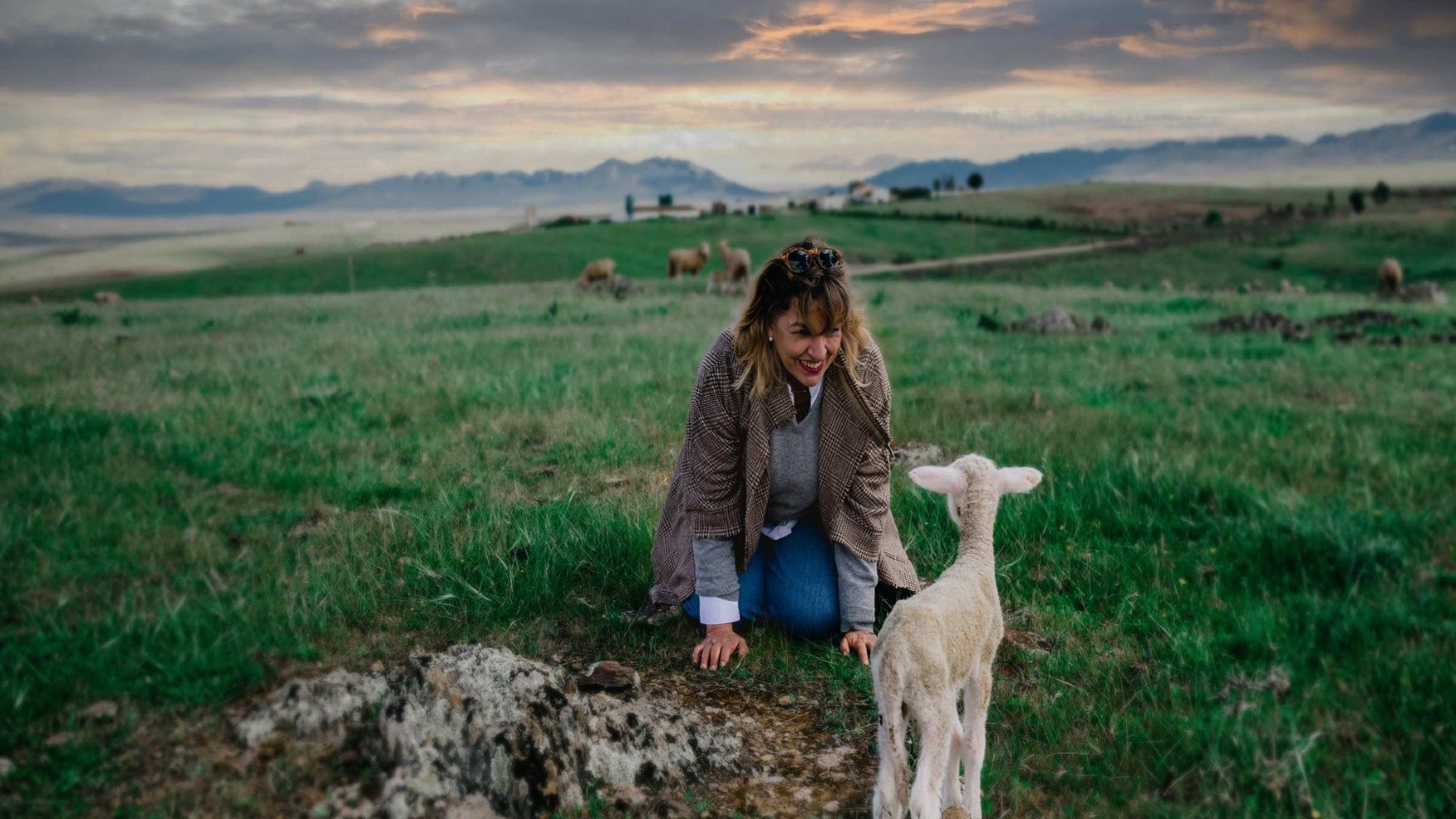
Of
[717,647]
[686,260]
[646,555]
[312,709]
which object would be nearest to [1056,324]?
[646,555]

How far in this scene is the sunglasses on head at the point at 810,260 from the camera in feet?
12.4

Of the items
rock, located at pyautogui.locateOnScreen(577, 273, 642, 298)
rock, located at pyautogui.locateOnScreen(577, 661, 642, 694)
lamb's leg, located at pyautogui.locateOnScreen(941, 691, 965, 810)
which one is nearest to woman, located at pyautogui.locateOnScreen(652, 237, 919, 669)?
rock, located at pyautogui.locateOnScreen(577, 661, 642, 694)

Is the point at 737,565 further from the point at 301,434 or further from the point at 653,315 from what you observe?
the point at 653,315

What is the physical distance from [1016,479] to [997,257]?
160ft

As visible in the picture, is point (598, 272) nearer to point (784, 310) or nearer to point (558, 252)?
point (784, 310)

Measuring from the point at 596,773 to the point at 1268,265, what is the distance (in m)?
45.2

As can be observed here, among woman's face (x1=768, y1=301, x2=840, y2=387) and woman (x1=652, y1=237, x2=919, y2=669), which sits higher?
woman's face (x1=768, y1=301, x2=840, y2=387)

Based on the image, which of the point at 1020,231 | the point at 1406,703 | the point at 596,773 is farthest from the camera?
the point at 1020,231

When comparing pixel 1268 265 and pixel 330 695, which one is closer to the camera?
pixel 330 695

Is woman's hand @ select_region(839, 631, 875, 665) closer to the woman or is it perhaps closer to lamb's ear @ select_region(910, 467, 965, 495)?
the woman

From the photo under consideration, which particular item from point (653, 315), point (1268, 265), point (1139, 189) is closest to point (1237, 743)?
point (653, 315)

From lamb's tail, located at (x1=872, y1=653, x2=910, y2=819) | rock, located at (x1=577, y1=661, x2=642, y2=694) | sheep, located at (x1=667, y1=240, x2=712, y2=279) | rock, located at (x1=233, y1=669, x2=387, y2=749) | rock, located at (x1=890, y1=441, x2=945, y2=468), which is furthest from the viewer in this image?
sheep, located at (x1=667, y1=240, x2=712, y2=279)

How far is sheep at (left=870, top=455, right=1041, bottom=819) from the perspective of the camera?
270 centimetres

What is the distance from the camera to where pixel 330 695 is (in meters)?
3.33
